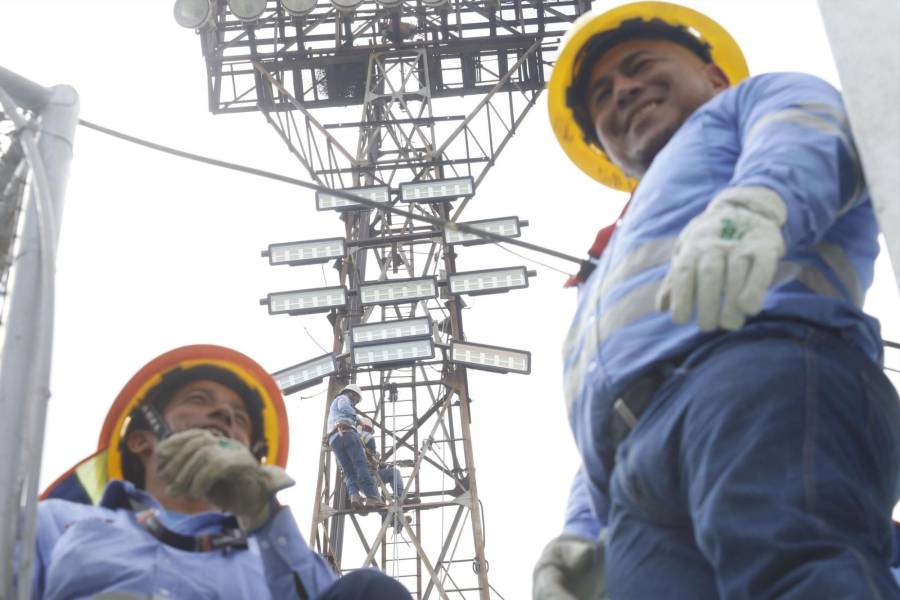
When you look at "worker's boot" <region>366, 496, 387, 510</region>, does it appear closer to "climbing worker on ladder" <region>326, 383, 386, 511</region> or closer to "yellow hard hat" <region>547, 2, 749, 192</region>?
"climbing worker on ladder" <region>326, 383, 386, 511</region>

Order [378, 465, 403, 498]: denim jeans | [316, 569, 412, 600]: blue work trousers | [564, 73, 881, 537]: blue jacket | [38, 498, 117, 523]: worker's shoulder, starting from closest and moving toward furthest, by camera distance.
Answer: [564, 73, 881, 537]: blue jacket, [316, 569, 412, 600]: blue work trousers, [38, 498, 117, 523]: worker's shoulder, [378, 465, 403, 498]: denim jeans

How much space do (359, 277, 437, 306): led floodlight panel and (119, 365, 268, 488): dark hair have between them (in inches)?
391

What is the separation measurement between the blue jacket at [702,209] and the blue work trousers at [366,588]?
0.45 meters

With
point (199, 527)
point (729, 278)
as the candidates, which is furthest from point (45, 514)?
point (729, 278)

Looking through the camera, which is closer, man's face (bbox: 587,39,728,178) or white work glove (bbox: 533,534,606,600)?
white work glove (bbox: 533,534,606,600)

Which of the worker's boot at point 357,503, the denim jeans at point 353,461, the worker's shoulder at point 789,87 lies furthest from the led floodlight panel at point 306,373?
the worker's shoulder at point 789,87

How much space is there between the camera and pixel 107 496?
9.18 ft

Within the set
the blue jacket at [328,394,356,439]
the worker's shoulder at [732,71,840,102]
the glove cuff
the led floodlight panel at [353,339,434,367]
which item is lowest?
the blue jacket at [328,394,356,439]

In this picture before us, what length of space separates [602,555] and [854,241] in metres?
0.73

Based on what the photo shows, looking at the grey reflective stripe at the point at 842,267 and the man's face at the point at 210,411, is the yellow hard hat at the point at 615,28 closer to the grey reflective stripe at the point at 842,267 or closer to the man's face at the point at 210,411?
the grey reflective stripe at the point at 842,267

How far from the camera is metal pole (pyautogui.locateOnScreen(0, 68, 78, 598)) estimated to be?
2.10 m

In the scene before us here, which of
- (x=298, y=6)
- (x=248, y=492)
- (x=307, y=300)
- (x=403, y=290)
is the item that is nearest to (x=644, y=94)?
(x=248, y=492)

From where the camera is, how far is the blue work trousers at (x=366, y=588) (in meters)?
2.47

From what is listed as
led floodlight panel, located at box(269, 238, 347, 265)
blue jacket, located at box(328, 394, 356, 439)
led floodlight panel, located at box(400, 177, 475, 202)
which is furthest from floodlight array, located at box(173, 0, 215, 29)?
blue jacket, located at box(328, 394, 356, 439)
